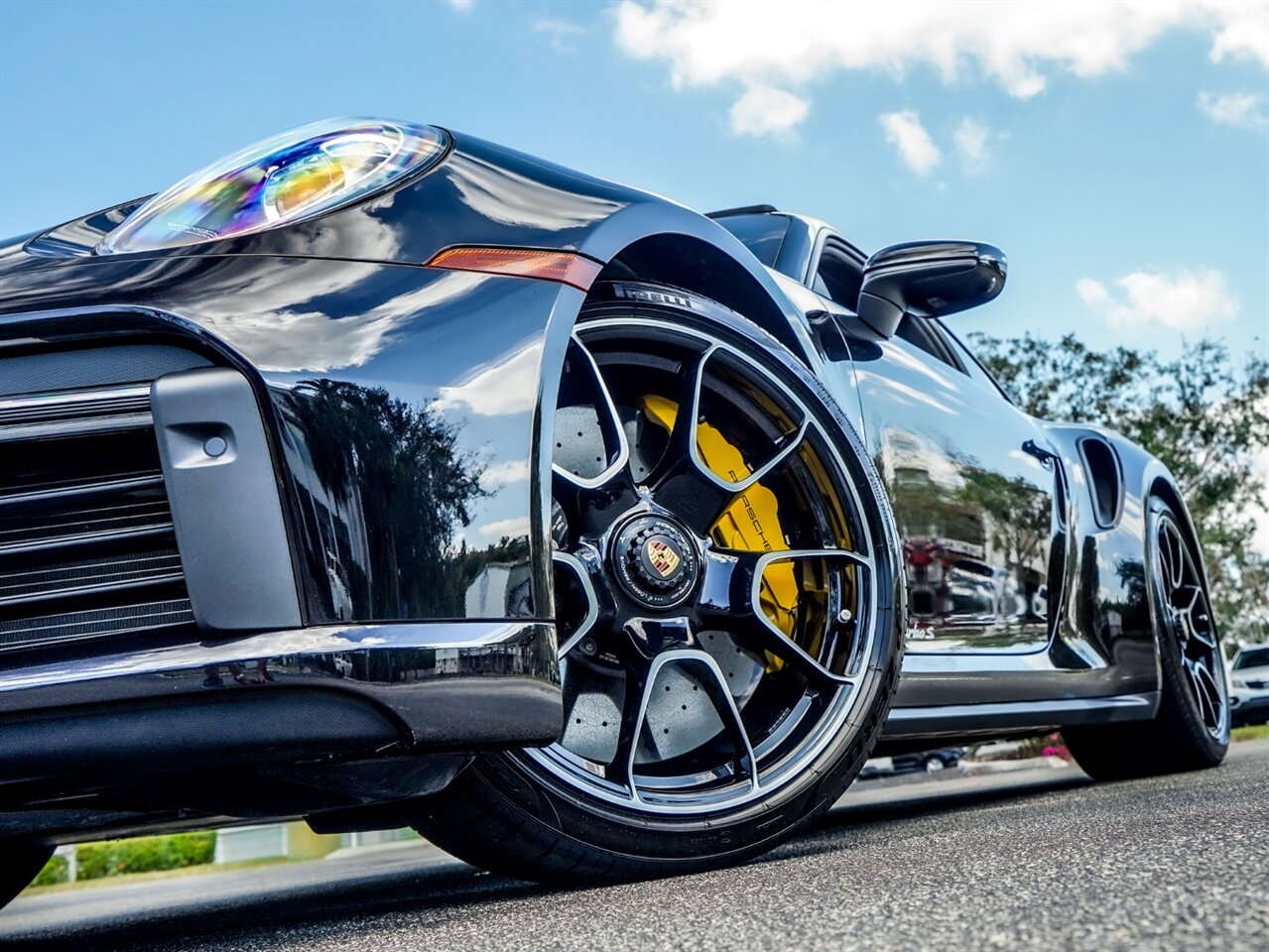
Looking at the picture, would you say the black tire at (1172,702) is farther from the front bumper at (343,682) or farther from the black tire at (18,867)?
the black tire at (18,867)

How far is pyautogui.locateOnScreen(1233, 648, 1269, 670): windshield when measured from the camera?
1502cm

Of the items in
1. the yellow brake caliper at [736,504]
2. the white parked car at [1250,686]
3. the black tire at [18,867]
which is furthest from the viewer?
the white parked car at [1250,686]

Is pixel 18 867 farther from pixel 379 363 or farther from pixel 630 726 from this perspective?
pixel 379 363

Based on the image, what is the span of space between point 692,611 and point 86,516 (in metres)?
0.88

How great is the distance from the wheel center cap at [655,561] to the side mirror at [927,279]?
1.19 meters

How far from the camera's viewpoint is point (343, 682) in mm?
1542

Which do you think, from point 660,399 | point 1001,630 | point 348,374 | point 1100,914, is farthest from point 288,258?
point 1001,630

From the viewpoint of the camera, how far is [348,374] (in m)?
1.63

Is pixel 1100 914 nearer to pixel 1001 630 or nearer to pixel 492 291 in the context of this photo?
pixel 492 291

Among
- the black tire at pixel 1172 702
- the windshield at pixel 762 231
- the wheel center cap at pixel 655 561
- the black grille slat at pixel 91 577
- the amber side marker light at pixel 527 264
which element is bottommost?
the black tire at pixel 1172 702

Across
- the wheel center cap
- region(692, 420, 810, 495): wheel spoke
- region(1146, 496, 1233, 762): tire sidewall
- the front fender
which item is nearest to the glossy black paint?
the front fender

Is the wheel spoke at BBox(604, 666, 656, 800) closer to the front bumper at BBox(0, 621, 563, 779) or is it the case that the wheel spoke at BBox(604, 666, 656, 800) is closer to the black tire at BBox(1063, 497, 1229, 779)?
the front bumper at BBox(0, 621, 563, 779)

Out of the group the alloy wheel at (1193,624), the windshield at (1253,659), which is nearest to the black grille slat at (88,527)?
the alloy wheel at (1193,624)

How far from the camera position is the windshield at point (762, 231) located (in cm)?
315
